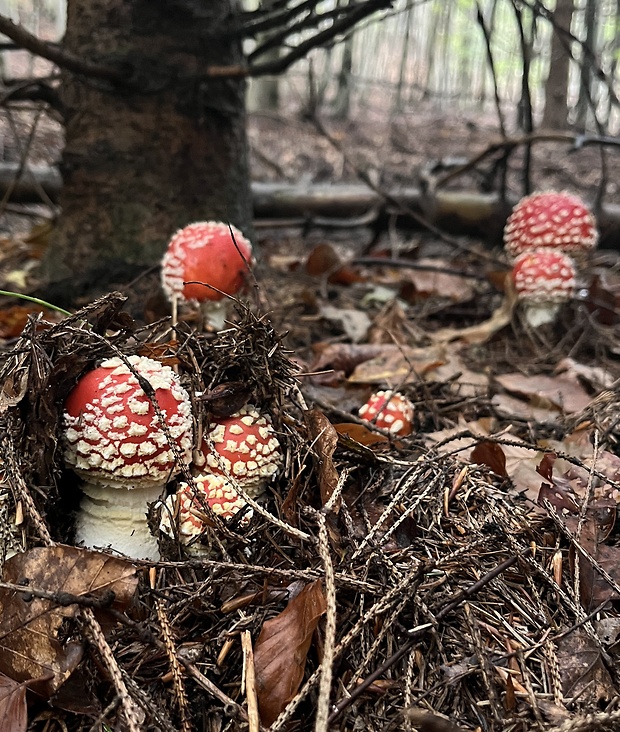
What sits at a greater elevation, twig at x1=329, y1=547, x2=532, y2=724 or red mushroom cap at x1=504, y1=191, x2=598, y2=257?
red mushroom cap at x1=504, y1=191, x2=598, y2=257

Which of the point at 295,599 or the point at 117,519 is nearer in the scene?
the point at 295,599

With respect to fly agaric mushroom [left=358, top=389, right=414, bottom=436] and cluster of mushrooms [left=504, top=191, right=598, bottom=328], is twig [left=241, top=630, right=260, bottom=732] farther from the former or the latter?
cluster of mushrooms [left=504, top=191, right=598, bottom=328]

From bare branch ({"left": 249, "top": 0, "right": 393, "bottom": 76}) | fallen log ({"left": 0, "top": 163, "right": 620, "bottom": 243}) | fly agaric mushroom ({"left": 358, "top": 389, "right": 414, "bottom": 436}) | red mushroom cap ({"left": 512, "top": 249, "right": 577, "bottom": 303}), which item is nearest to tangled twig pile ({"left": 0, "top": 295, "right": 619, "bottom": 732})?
fly agaric mushroom ({"left": 358, "top": 389, "right": 414, "bottom": 436})

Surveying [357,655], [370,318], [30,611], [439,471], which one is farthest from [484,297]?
[30,611]

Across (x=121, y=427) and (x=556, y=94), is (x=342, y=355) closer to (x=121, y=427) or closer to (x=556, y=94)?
(x=121, y=427)

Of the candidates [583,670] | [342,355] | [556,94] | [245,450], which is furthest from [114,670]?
[556,94]

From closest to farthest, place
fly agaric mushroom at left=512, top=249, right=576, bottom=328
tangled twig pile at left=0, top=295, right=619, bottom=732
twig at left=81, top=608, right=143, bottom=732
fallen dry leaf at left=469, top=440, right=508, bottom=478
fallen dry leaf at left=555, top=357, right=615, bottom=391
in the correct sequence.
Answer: twig at left=81, top=608, right=143, bottom=732
tangled twig pile at left=0, top=295, right=619, bottom=732
fallen dry leaf at left=469, top=440, right=508, bottom=478
fallen dry leaf at left=555, top=357, right=615, bottom=391
fly agaric mushroom at left=512, top=249, right=576, bottom=328

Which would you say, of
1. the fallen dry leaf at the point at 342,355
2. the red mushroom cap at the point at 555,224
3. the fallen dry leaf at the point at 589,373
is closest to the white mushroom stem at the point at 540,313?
the red mushroom cap at the point at 555,224
